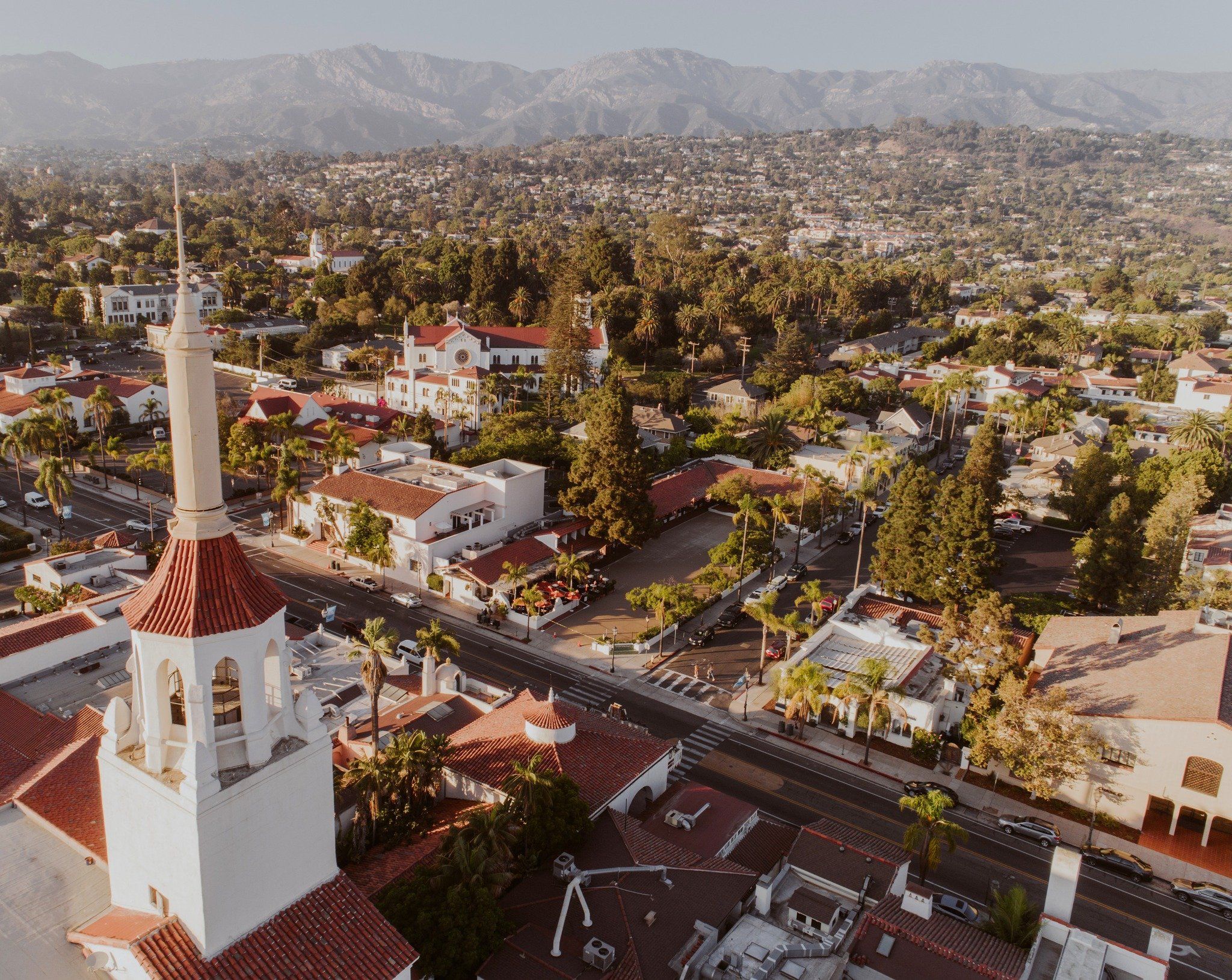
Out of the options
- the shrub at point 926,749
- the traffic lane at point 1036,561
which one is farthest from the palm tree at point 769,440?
the shrub at point 926,749

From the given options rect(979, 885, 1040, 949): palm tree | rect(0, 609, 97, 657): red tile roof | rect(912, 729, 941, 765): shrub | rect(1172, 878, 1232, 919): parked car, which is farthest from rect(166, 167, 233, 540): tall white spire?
rect(1172, 878, 1232, 919): parked car

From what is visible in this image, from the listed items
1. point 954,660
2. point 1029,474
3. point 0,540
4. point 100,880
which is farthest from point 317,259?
point 100,880

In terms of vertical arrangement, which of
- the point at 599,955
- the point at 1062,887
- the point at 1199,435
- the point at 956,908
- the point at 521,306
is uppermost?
the point at 521,306

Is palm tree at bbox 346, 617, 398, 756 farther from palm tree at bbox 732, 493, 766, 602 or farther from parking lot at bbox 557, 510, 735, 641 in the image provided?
palm tree at bbox 732, 493, 766, 602

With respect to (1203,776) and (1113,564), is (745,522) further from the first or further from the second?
(1203,776)

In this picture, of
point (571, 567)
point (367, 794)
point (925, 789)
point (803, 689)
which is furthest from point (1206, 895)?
point (571, 567)

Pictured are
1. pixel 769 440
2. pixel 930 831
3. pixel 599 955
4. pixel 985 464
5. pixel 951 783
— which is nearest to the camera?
pixel 599 955

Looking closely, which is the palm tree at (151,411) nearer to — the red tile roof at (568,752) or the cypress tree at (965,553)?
the red tile roof at (568,752)
